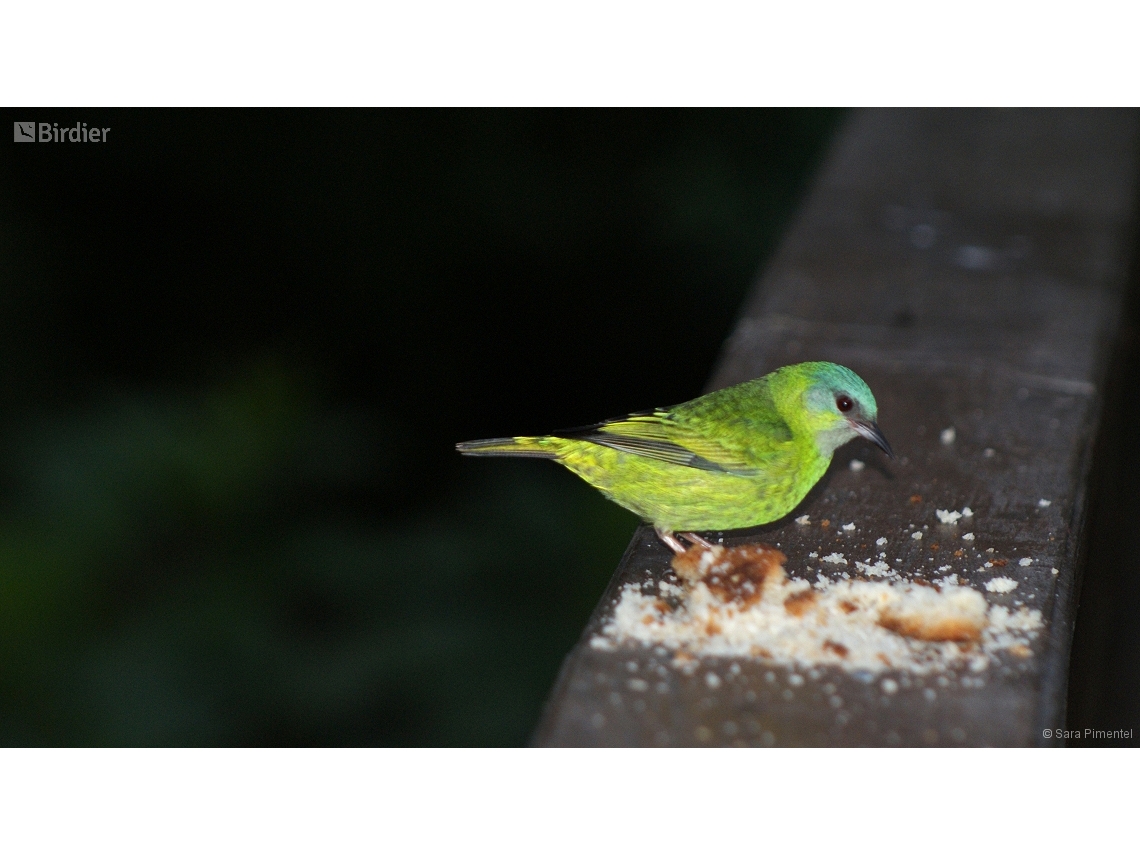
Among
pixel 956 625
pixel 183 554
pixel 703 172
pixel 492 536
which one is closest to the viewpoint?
pixel 956 625

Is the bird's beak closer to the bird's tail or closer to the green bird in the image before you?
the green bird

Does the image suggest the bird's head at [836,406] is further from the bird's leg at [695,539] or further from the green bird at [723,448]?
the bird's leg at [695,539]

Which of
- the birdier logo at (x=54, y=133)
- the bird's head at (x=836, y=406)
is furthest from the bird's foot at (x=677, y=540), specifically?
the birdier logo at (x=54, y=133)

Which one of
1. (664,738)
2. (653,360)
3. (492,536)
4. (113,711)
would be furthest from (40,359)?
(664,738)

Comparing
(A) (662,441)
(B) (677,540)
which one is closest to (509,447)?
(A) (662,441)

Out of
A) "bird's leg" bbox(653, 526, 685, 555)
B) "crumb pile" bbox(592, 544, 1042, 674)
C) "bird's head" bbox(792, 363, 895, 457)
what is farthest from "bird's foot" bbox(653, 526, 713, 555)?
"bird's head" bbox(792, 363, 895, 457)

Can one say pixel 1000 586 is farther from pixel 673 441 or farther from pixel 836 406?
pixel 673 441

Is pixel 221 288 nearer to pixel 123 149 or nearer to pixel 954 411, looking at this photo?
pixel 123 149
